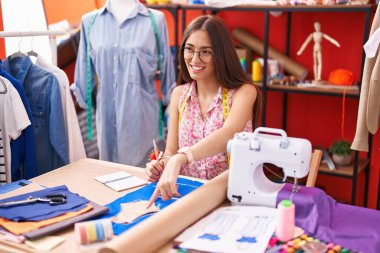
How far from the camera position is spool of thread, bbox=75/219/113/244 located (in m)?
1.39

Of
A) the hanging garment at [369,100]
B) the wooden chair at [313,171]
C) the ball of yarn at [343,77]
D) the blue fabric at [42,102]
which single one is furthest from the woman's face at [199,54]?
the ball of yarn at [343,77]

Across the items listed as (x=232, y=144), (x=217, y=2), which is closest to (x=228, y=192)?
(x=232, y=144)

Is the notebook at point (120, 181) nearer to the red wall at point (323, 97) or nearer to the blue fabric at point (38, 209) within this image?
the blue fabric at point (38, 209)

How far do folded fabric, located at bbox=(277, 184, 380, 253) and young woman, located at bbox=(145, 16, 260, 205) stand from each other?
47cm

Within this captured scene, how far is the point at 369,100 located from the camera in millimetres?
2836

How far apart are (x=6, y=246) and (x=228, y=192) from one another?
74cm

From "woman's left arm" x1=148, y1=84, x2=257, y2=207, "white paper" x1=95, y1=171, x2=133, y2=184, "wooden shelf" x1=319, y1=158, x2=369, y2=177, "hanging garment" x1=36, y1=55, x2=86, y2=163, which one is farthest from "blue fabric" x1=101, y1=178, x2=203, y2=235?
"wooden shelf" x1=319, y1=158, x2=369, y2=177

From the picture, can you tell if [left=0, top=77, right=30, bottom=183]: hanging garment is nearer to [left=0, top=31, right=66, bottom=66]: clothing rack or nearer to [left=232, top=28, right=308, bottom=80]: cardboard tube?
→ [left=0, top=31, right=66, bottom=66]: clothing rack

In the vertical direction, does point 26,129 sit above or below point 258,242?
above

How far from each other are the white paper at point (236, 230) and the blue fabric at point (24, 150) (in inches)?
41.9

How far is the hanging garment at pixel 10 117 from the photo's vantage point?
214cm

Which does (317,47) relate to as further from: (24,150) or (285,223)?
(285,223)

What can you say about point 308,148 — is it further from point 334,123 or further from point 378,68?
point 334,123

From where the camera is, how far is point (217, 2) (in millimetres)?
3521
